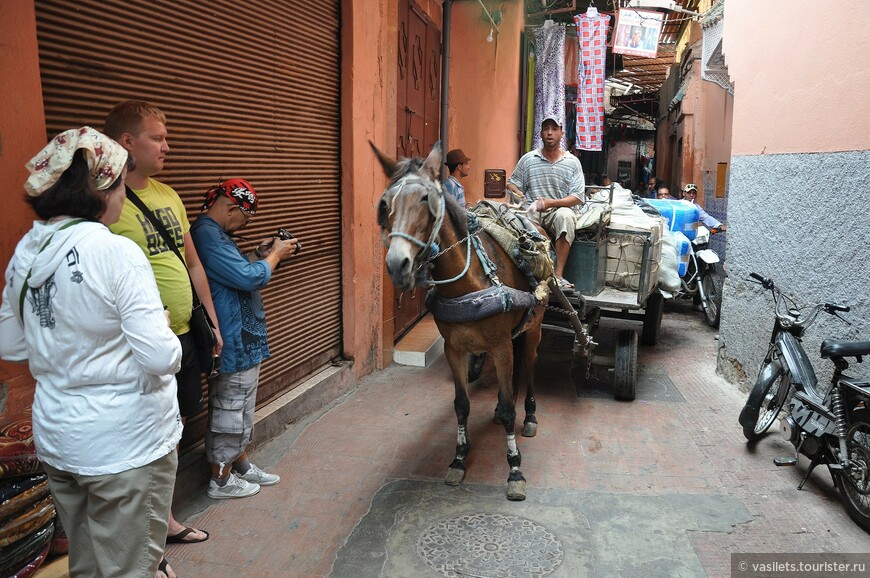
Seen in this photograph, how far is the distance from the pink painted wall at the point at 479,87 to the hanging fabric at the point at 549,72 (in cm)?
104

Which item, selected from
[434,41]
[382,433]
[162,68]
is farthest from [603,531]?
[434,41]

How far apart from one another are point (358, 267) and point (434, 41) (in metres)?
4.26

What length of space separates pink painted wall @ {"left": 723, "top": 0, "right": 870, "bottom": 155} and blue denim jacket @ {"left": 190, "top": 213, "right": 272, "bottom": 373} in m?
4.35

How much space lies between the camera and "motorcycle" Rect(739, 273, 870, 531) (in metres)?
3.75

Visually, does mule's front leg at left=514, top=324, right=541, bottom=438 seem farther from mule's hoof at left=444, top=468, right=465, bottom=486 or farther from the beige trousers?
the beige trousers

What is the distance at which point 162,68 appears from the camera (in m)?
3.79

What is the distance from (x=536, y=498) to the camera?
161 inches

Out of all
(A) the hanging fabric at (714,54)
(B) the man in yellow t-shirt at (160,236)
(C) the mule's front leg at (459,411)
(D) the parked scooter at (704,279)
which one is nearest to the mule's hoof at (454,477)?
(C) the mule's front leg at (459,411)

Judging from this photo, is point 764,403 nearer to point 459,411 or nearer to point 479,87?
point 459,411

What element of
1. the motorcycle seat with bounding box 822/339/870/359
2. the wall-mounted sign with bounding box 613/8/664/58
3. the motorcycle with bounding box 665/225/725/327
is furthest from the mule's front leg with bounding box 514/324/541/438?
the wall-mounted sign with bounding box 613/8/664/58

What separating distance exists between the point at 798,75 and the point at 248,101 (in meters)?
4.54

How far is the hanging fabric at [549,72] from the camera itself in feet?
37.7

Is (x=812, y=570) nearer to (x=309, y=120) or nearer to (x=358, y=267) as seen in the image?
(x=358, y=267)

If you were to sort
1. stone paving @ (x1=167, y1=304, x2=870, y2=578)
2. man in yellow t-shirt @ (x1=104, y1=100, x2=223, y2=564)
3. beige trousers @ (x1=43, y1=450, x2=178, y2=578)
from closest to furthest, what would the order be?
beige trousers @ (x1=43, y1=450, x2=178, y2=578)
man in yellow t-shirt @ (x1=104, y1=100, x2=223, y2=564)
stone paving @ (x1=167, y1=304, x2=870, y2=578)
